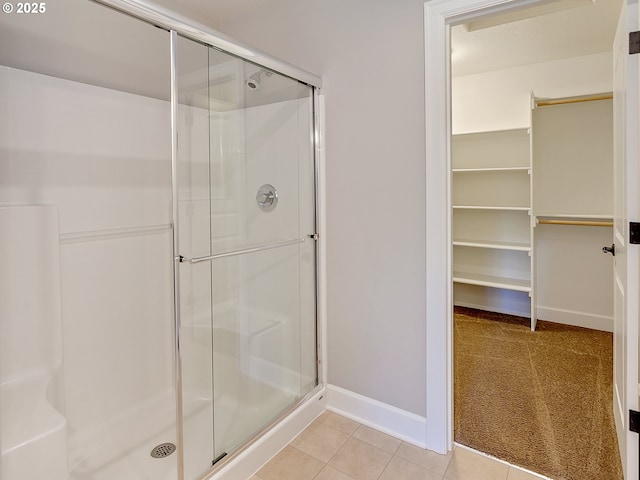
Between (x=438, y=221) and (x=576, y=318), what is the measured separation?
2.57 m

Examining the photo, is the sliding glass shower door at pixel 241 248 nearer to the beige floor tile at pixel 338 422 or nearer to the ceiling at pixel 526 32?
the beige floor tile at pixel 338 422

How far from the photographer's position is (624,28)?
150cm

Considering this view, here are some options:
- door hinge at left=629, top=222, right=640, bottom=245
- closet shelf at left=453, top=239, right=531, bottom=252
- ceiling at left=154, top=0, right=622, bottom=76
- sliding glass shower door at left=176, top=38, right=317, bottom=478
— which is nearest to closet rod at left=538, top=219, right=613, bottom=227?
closet shelf at left=453, top=239, right=531, bottom=252

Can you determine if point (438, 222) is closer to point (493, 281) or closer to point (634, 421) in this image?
point (634, 421)

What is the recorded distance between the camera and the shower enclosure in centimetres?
151

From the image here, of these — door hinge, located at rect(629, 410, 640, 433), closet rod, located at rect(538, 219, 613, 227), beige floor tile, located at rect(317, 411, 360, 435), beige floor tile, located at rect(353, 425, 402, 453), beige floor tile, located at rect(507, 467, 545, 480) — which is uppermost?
closet rod, located at rect(538, 219, 613, 227)

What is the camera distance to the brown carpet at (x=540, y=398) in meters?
1.78

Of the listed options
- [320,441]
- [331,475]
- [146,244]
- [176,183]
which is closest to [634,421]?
[331,475]

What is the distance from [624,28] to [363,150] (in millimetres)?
1147

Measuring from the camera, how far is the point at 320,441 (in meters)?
1.92

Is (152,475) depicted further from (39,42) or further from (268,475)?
(39,42)

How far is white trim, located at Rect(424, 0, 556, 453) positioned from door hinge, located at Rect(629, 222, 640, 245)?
0.66 metres

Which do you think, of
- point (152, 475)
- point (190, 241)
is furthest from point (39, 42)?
point (152, 475)

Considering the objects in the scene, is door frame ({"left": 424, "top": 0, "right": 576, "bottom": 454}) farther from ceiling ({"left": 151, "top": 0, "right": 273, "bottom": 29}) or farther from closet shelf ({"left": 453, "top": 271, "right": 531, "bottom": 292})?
closet shelf ({"left": 453, "top": 271, "right": 531, "bottom": 292})
